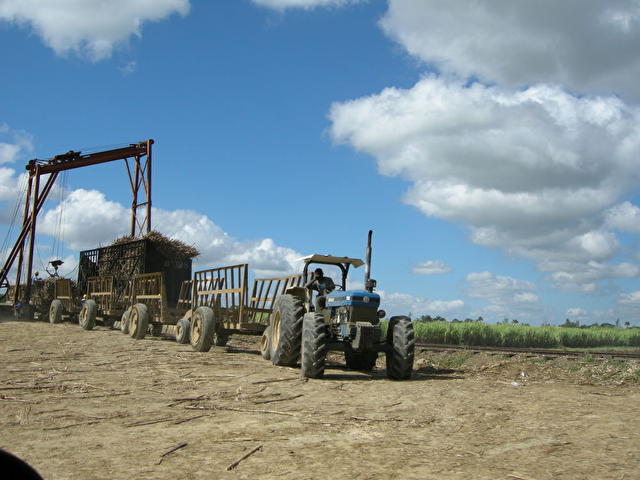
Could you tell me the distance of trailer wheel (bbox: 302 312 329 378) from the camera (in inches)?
394

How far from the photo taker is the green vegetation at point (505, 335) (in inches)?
1041

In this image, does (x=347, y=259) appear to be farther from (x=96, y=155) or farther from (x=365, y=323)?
(x=96, y=155)

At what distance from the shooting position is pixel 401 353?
34.2 feet

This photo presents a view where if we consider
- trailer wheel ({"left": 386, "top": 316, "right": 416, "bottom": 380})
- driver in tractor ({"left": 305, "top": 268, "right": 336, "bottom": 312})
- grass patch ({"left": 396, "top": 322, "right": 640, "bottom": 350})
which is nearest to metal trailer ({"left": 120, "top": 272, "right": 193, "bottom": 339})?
driver in tractor ({"left": 305, "top": 268, "right": 336, "bottom": 312})

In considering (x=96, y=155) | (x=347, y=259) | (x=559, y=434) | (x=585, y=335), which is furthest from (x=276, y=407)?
(x=585, y=335)

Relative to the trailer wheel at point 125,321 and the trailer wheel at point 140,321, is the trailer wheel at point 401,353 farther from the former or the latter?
the trailer wheel at point 125,321

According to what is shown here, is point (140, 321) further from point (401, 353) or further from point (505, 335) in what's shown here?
point (505, 335)

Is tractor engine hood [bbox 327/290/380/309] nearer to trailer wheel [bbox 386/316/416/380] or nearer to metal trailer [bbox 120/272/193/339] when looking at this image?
trailer wheel [bbox 386/316/416/380]

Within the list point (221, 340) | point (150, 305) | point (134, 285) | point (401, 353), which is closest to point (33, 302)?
point (134, 285)

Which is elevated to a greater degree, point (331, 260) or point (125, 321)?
point (331, 260)

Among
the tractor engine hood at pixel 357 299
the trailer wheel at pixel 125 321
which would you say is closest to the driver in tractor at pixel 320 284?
the tractor engine hood at pixel 357 299

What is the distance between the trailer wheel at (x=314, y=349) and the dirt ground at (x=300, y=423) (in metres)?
0.23

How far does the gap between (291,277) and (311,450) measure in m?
7.61

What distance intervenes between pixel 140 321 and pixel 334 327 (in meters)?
7.85
